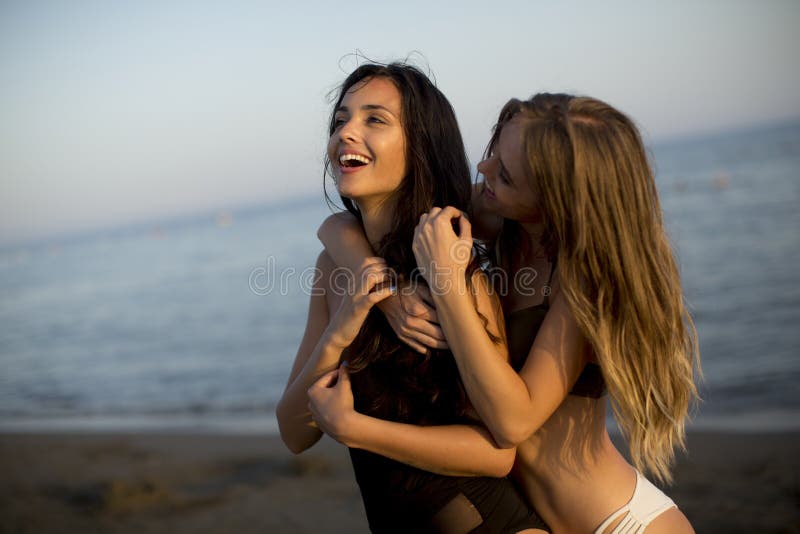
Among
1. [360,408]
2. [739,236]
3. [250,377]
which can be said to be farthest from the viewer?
[739,236]

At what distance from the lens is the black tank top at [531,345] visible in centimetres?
230

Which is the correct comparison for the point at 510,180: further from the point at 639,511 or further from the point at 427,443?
the point at 639,511

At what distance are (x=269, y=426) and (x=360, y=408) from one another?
6309 mm

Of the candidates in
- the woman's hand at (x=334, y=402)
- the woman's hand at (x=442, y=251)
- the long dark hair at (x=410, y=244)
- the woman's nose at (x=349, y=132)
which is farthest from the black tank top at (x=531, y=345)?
the woman's nose at (x=349, y=132)

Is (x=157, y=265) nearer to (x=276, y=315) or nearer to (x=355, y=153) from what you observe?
(x=276, y=315)

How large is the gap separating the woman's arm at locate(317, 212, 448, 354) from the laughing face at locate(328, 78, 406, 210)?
0.63 feet

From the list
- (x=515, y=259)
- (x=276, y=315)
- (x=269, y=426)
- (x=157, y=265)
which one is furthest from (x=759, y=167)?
(x=515, y=259)

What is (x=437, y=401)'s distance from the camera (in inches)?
90.6

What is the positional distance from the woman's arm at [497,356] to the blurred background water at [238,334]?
210 cm

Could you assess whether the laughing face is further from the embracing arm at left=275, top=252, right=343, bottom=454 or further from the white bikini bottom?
the white bikini bottom

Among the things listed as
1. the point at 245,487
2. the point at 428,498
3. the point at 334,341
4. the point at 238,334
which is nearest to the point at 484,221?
the point at 334,341

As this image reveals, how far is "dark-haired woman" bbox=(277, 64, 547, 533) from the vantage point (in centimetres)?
216

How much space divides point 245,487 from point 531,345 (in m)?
4.80

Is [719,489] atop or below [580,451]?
below
